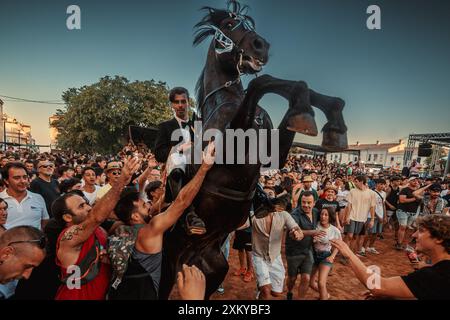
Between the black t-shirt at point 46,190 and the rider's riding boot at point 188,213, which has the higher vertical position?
the rider's riding boot at point 188,213

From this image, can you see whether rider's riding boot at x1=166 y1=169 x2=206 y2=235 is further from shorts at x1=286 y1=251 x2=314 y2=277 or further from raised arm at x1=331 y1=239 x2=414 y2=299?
shorts at x1=286 y1=251 x2=314 y2=277

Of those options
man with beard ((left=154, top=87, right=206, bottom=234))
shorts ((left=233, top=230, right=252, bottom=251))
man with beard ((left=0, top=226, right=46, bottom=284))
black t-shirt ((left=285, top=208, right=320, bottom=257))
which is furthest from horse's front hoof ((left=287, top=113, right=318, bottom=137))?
shorts ((left=233, top=230, right=252, bottom=251))

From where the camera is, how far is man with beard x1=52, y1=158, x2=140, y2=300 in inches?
75.7

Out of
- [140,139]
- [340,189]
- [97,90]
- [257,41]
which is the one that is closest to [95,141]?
[97,90]

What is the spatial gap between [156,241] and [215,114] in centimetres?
114

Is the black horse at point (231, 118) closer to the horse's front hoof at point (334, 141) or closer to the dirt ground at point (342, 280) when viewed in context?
the horse's front hoof at point (334, 141)

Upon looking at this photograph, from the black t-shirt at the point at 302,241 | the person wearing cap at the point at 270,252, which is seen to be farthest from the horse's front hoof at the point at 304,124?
the black t-shirt at the point at 302,241

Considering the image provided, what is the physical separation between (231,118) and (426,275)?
6.15 ft

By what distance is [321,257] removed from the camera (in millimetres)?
4359

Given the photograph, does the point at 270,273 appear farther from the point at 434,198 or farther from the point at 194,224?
the point at 434,198

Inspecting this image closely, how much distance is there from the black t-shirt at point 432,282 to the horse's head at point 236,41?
2.01m

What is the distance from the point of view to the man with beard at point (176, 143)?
246 cm

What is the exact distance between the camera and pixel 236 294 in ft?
16.1
